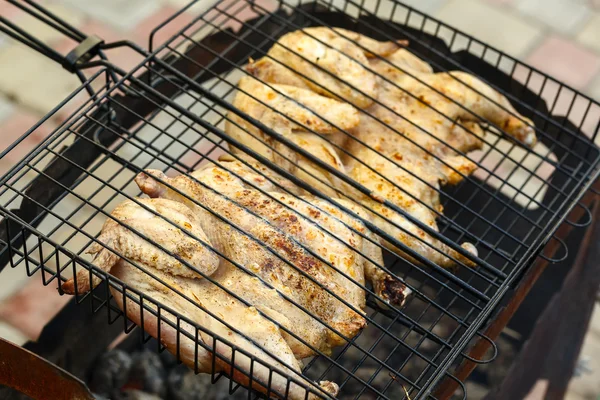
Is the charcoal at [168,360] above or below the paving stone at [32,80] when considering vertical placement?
below

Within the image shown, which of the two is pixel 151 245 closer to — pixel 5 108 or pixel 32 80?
pixel 5 108

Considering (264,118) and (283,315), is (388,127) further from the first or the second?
(283,315)

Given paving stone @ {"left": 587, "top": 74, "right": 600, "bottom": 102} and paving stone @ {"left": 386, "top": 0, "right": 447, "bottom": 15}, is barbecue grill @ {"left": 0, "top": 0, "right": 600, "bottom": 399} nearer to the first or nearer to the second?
paving stone @ {"left": 587, "top": 74, "right": 600, "bottom": 102}

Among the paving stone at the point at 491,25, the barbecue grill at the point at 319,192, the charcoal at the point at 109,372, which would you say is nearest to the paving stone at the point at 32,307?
the barbecue grill at the point at 319,192

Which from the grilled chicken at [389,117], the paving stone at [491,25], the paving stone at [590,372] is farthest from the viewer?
the paving stone at [491,25]

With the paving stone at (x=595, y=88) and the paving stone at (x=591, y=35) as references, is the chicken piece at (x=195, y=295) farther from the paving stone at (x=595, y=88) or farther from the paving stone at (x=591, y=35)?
the paving stone at (x=591, y=35)
